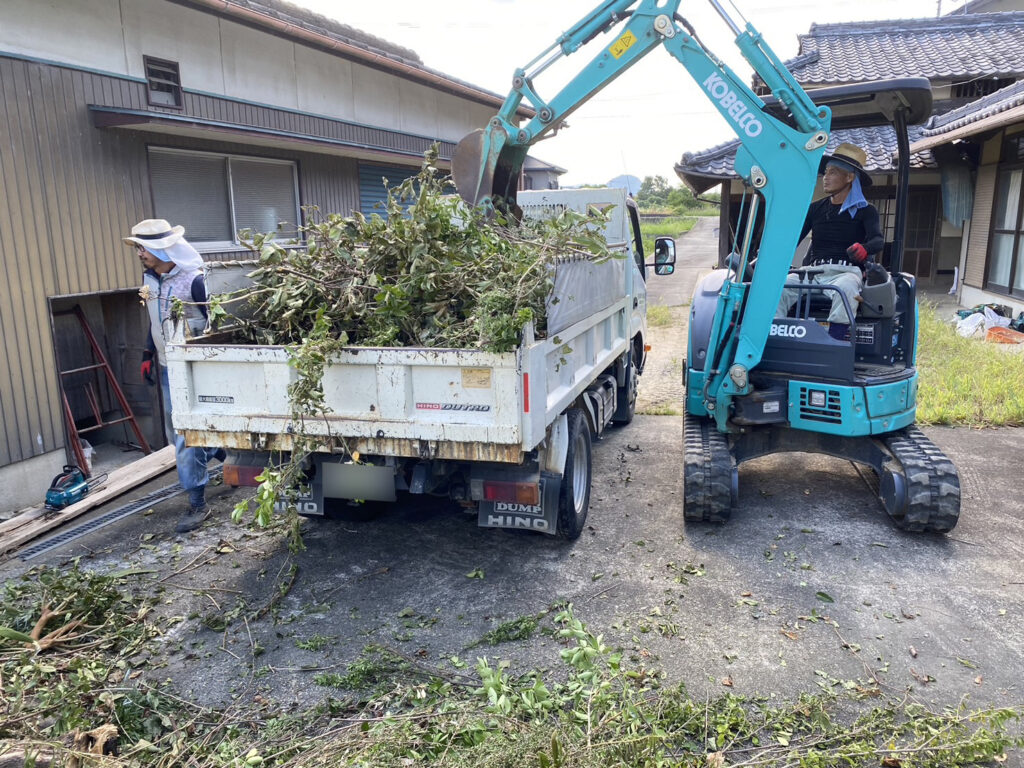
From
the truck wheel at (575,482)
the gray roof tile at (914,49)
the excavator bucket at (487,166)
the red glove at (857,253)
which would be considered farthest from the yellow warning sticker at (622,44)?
the gray roof tile at (914,49)

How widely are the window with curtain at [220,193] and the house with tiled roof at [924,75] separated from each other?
6.45 metres

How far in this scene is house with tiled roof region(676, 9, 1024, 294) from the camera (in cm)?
1387

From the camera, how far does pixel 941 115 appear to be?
14055mm

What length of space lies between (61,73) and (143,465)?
333 centimetres

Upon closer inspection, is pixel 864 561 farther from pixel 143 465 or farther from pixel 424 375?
pixel 143 465

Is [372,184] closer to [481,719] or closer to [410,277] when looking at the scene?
[410,277]

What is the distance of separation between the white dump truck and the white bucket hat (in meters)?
1.05

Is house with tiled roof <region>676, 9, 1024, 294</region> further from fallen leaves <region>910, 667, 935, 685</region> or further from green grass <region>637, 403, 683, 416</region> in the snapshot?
fallen leaves <region>910, 667, 935, 685</region>

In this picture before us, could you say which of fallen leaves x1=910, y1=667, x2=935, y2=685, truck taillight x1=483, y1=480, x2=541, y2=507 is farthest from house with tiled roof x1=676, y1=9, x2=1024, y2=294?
fallen leaves x1=910, y1=667, x2=935, y2=685

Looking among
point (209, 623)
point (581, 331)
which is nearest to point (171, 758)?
point (209, 623)

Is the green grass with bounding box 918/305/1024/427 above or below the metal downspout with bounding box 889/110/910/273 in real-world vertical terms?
below

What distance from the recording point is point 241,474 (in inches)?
179

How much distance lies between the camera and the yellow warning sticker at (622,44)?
5177 mm

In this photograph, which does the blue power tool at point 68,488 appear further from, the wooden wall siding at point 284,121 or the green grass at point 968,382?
the green grass at point 968,382
